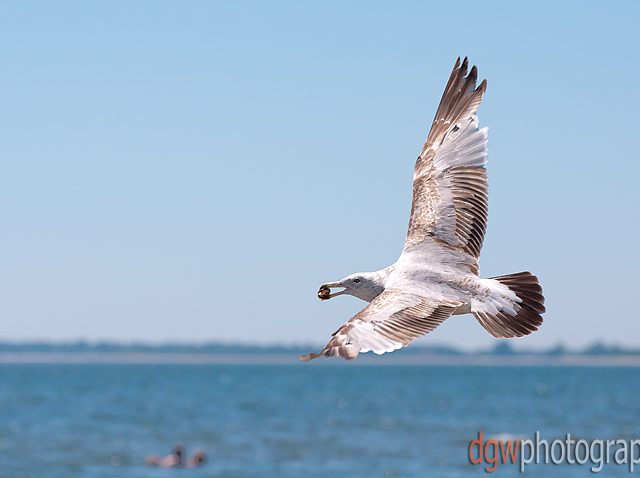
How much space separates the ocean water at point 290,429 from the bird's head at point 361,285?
39380 millimetres

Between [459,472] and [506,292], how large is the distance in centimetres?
4083

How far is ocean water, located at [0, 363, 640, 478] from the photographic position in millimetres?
50344

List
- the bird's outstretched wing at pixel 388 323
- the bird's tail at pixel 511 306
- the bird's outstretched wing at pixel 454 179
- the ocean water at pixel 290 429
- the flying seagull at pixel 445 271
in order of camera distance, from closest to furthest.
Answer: the bird's outstretched wing at pixel 388 323, the flying seagull at pixel 445 271, the bird's tail at pixel 511 306, the bird's outstretched wing at pixel 454 179, the ocean water at pixel 290 429

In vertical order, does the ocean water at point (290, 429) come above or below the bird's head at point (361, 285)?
below

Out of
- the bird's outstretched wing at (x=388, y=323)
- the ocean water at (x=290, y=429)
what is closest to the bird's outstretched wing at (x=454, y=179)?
the bird's outstretched wing at (x=388, y=323)

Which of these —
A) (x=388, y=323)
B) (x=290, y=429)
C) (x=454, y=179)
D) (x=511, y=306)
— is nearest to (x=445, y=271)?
(x=511, y=306)

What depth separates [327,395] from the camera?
118750 mm

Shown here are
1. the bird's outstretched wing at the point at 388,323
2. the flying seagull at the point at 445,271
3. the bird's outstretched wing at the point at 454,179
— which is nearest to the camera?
the bird's outstretched wing at the point at 388,323

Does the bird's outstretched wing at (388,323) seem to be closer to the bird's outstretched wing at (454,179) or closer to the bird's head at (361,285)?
the bird's head at (361,285)

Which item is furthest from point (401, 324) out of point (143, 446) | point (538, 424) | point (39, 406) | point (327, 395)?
point (327, 395)

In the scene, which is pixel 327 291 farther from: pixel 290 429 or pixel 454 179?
pixel 290 429

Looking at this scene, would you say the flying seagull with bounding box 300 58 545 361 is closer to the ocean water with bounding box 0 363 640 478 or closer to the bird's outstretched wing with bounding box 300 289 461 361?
the bird's outstretched wing with bounding box 300 289 461 361

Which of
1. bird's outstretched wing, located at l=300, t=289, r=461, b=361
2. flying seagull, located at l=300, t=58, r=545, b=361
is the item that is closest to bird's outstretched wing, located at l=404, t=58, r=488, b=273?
flying seagull, located at l=300, t=58, r=545, b=361

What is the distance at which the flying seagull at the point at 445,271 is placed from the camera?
7.78 metres
